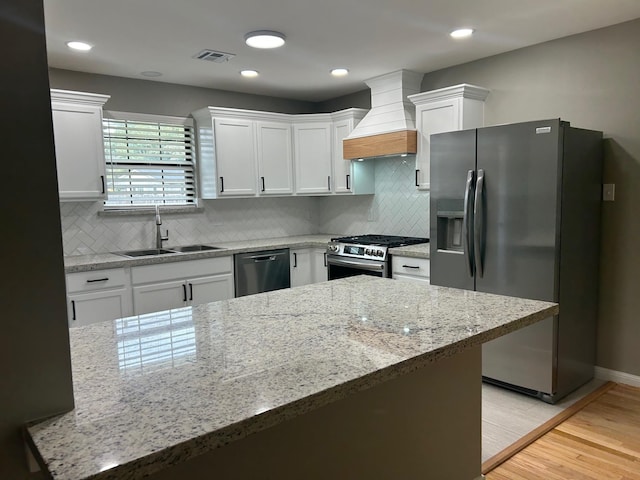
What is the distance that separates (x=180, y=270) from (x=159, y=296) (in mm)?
267

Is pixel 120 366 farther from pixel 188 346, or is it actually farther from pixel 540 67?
pixel 540 67

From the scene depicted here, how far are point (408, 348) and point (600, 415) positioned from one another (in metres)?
2.23

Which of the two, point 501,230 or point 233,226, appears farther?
point 233,226

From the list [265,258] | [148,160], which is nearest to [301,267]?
[265,258]

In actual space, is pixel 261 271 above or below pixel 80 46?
below

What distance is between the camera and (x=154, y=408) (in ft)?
3.30

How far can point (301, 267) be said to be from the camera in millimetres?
4707

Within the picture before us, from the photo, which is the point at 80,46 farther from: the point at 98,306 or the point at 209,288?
the point at 209,288

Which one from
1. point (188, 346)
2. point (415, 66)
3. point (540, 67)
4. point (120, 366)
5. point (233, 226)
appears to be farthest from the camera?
point (233, 226)

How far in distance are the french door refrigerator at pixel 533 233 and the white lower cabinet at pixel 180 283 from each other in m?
1.93

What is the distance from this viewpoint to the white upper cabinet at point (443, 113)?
375 cm

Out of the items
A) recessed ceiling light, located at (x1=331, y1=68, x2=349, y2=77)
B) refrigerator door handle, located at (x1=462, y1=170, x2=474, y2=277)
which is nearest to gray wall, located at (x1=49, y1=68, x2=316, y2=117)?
recessed ceiling light, located at (x1=331, y1=68, x2=349, y2=77)

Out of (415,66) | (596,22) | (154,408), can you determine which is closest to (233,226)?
(415,66)

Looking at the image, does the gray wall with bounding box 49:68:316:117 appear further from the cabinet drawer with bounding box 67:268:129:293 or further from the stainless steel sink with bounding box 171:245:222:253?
the cabinet drawer with bounding box 67:268:129:293
